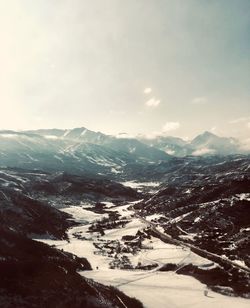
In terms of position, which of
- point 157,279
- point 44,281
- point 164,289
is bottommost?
point 157,279

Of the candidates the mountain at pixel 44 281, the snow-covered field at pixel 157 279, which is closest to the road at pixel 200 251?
the snow-covered field at pixel 157 279

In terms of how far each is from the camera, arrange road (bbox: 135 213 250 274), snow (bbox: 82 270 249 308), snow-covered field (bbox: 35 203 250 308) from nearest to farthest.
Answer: snow (bbox: 82 270 249 308), snow-covered field (bbox: 35 203 250 308), road (bbox: 135 213 250 274)

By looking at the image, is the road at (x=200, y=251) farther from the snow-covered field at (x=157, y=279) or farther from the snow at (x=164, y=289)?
the snow at (x=164, y=289)

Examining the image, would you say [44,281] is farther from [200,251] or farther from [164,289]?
[200,251]

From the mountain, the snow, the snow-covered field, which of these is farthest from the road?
the mountain

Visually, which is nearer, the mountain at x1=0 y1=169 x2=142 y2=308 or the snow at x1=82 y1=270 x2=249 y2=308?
the mountain at x1=0 y1=169 x2=142 y2=308

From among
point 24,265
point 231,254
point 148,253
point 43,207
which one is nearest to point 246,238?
point 231,254

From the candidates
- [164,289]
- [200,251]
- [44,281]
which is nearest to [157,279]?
[164,289]

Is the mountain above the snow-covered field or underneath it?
above

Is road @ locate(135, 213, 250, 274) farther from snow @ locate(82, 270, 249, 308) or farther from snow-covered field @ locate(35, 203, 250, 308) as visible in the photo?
snow @ locate(82, 270, 249, 308)
